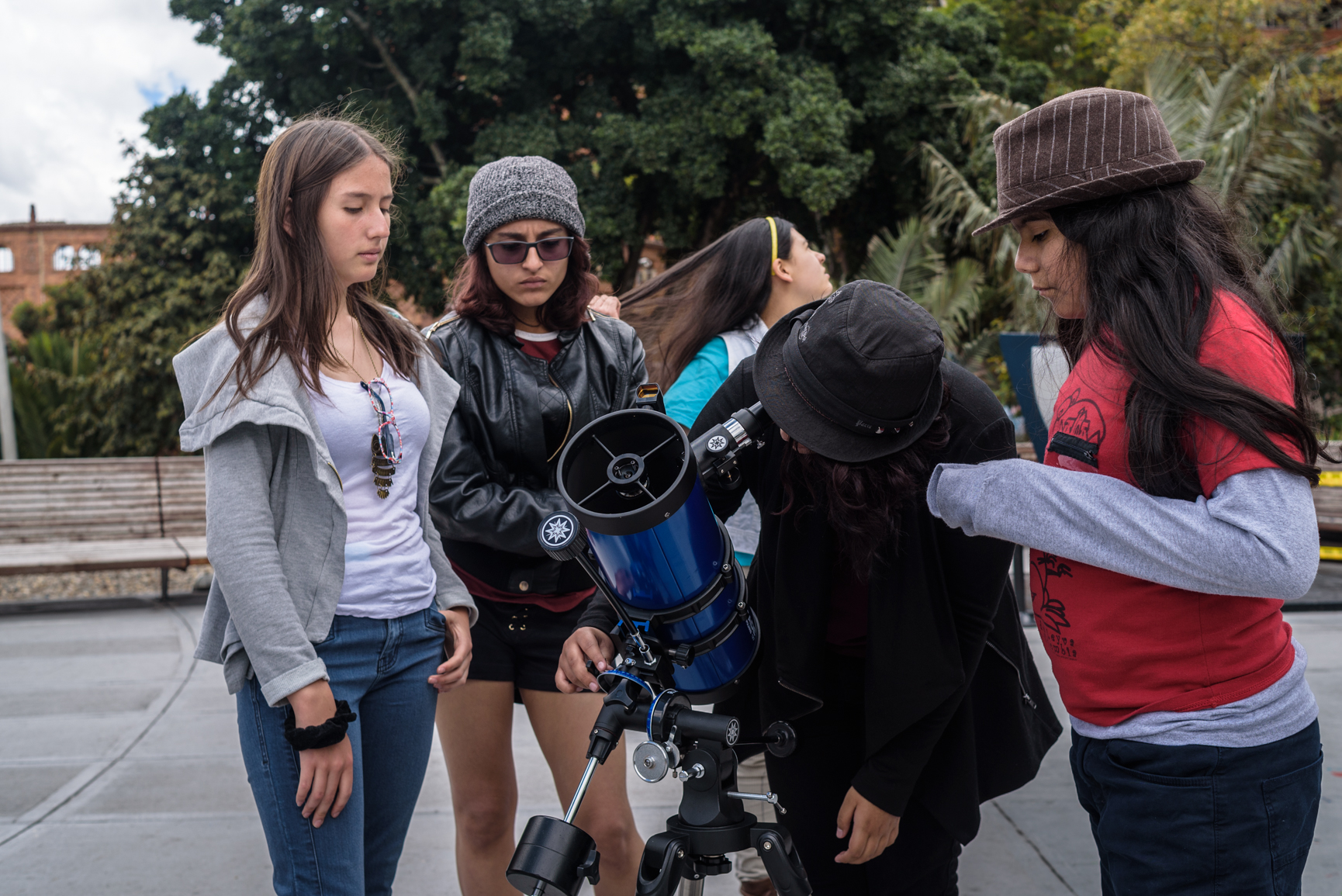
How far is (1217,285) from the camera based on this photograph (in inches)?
53.6

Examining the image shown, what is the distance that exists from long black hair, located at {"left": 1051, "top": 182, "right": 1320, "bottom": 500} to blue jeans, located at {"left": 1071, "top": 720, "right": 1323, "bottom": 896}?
380 mm

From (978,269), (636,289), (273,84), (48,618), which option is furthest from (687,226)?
(636,289)

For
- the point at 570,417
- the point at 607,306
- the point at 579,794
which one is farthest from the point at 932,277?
the point at 579,794

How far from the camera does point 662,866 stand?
139cm

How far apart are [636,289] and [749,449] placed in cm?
169

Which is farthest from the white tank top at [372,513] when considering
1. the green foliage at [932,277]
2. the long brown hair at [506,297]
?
the green foliage at [932,277]

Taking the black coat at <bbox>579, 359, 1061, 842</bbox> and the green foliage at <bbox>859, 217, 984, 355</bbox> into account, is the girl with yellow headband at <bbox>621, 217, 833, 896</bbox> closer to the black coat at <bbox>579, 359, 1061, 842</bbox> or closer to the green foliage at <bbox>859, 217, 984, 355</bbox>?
the black coat at <bbox>579, 359, 1061, 842</bbox>

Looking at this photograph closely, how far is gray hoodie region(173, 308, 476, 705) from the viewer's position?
1615 millimetres

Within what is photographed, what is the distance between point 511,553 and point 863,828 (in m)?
1.03

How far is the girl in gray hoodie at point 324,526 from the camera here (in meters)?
1.63

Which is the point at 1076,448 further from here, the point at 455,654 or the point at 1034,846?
the point at 1034,846

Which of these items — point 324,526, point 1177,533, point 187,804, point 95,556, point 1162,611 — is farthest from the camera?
point 95,556

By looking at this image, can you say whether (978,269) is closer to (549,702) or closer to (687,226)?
(687,226)

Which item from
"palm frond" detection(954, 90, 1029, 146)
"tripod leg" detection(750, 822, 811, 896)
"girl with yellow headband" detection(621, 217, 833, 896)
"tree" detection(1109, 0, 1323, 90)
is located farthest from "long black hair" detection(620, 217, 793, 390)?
"tree" detection(1109, 0, 1323, 90)
